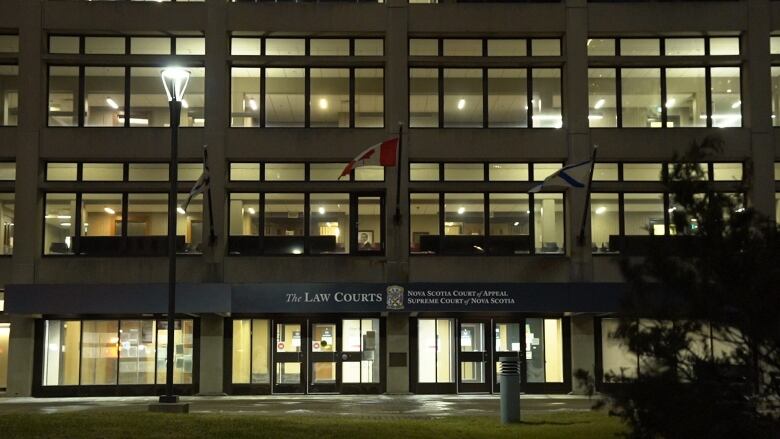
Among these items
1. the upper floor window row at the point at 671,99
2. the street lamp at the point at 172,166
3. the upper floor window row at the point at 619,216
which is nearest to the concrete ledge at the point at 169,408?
the street lamp at the point at 172,166

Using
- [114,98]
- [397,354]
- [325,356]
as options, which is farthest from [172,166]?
[397,354]

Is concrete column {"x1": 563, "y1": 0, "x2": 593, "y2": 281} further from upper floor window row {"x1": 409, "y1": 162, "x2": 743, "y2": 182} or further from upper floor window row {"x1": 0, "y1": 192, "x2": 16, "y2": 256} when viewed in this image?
upper floor window row {"x1": 0, "y1": 192, "x2": 16, "y2": 256}

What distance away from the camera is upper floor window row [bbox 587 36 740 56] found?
32.0 m

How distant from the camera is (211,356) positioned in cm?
3011

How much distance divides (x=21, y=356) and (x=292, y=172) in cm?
1069

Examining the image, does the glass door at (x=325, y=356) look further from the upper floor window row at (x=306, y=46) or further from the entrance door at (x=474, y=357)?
the upper floor window row at (x=306, y=46)

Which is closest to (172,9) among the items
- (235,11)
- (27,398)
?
(235,11)

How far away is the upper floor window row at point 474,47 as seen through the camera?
105 feet

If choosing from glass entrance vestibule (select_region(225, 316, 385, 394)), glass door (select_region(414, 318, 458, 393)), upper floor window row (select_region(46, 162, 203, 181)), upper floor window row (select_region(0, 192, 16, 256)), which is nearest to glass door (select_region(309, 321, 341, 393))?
glass entrance vestibule (select_region(225, 316, 385, 394))

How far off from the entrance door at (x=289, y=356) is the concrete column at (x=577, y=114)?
9.30 meters

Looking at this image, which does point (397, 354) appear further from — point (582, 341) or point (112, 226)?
point (112, 226)

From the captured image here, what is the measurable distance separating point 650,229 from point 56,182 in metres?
23.3

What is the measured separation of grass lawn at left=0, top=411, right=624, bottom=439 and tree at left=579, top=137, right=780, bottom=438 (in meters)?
4.71

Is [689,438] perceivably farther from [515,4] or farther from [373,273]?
[515,4]
